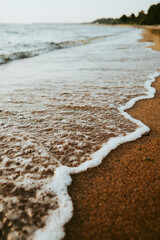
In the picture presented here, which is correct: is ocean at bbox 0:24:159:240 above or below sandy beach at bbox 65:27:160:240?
above

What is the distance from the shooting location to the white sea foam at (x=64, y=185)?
1137mm

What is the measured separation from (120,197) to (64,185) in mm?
Answer: 474

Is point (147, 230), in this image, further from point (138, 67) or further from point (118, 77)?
point (138, 67)

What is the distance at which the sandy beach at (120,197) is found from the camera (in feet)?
3.74

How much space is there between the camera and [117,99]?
3223mm

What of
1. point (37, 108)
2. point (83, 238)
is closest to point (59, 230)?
point (83, 238)

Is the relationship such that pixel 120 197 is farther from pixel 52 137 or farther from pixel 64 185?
pixel 52 137

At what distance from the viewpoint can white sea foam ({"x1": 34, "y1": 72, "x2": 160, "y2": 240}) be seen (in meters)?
1.14

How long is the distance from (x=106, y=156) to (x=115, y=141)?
12.1 inches

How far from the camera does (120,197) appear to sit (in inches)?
53.2

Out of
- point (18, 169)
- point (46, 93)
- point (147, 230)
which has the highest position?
point (46, 93)

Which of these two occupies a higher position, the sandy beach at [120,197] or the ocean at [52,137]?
the ocean at [52,137]

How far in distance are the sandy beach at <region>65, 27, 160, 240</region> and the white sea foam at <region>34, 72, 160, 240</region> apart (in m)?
0.05

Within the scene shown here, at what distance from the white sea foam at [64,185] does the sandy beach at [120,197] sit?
0.15 feet
